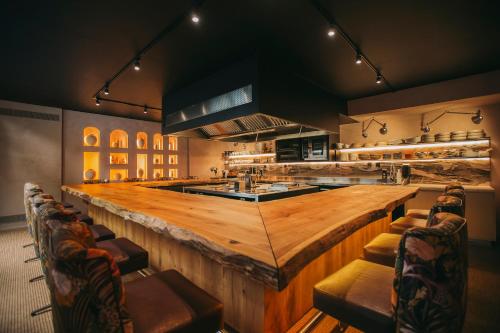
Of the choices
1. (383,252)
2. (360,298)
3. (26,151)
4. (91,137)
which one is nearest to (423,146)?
→ (383,252)

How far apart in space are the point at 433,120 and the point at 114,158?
848cm

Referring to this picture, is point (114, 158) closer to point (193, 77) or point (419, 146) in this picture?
point (193, 77)

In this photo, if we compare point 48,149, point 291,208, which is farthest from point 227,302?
point 48,149

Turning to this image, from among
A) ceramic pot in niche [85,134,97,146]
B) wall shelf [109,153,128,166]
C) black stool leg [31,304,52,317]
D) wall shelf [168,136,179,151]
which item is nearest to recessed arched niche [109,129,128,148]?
wall shelf [109,153,128,166]

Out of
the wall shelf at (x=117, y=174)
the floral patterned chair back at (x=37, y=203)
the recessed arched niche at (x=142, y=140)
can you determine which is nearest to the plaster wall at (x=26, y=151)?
the wall shelf at (x=117, y=174)

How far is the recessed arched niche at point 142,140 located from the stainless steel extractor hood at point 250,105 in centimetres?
301

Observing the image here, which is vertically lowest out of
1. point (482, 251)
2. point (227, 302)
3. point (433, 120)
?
point (482, 251)

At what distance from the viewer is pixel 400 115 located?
5.30m

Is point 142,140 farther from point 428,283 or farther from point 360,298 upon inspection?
point 428,283

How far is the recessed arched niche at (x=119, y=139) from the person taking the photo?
710 centimetres

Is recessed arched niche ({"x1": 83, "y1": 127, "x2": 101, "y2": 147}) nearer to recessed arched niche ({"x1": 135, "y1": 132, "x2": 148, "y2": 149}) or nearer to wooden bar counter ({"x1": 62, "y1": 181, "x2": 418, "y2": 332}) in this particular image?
recessed arched niche ({"x1": 135, "y1": 132, "x2": 148, "y2": 149})

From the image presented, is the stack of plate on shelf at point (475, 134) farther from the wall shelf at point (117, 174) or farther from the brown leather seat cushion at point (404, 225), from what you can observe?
the wall shelf at point (117, 174)

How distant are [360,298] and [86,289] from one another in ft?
3.67

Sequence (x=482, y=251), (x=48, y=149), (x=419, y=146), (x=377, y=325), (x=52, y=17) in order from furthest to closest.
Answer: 1. (x=48, y=149)
2. (x=419, y=146)
3. (x=482, y=251)
4. (x=52, y=17)
5. (x=377, y=325)
